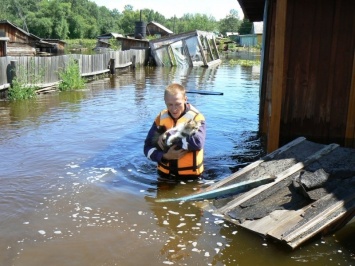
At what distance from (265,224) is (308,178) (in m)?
0.81

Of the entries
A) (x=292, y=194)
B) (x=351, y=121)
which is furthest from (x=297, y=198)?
(x=351, y=121)

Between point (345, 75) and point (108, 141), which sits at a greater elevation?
point (345, 75)

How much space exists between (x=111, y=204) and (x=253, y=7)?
679cm

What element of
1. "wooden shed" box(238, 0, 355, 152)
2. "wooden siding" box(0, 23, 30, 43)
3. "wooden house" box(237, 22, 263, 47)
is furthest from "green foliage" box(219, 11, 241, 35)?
"wooden shed" box(238, 0, 355, 152)

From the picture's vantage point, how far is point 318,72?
24.6ft

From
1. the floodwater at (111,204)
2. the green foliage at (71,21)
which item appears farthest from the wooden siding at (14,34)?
the green foliage at (71,21)

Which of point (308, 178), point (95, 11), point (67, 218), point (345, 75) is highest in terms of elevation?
point (95, 11)

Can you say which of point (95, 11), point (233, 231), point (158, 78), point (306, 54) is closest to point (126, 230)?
point (233, 231)

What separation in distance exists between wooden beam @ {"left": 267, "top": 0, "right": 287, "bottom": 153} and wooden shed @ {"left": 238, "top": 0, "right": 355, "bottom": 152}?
0.07 meters

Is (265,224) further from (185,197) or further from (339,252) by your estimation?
(185,197)

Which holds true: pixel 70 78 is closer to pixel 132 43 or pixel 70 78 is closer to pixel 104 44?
pixel 132 43

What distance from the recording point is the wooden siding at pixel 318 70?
721 centimetres

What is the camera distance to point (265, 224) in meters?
4.63

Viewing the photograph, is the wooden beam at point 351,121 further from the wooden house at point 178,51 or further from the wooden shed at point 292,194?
the wooden house at point 178,51
